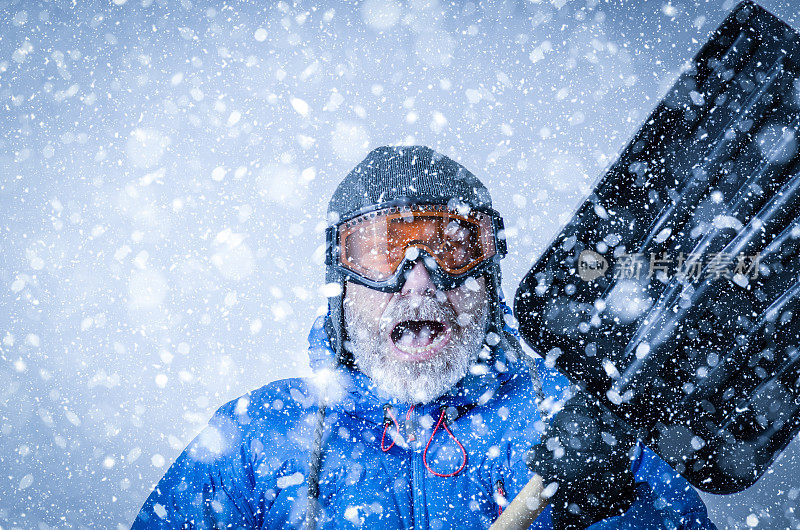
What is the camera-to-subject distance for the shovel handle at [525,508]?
1636mm

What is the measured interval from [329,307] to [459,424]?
86 cm

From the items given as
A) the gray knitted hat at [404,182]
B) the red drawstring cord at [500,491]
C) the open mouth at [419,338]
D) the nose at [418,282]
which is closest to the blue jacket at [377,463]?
the red drawstring cord at [500,491]

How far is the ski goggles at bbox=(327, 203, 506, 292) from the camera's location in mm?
2250

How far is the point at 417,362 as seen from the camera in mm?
2127

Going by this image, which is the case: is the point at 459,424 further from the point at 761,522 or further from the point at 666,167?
the point at 761,522

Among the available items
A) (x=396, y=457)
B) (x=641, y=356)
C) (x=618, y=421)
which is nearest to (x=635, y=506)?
(x=618, y=421)

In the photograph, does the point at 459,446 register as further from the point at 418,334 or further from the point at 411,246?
the point at 411,246

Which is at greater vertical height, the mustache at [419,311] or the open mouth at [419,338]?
the mustache at [419,311]

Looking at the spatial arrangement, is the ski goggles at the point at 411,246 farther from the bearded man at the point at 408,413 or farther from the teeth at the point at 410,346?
the teeth at the point at 410,346

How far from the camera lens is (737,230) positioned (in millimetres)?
1917

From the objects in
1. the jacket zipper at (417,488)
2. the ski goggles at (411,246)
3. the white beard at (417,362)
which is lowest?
the jacket zipper at (417,488)

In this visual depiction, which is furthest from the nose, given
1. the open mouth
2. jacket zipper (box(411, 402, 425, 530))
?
jacket zipper (box(411, 402, 425, 530))

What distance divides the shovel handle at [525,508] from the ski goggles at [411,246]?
0.90 meters

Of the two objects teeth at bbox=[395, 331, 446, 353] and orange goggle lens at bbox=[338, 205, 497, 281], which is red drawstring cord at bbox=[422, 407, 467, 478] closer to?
teeth at bbox=[395, 331, 446, 353]
